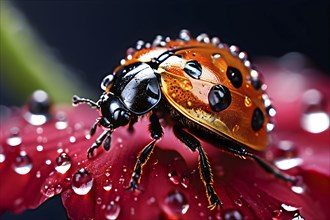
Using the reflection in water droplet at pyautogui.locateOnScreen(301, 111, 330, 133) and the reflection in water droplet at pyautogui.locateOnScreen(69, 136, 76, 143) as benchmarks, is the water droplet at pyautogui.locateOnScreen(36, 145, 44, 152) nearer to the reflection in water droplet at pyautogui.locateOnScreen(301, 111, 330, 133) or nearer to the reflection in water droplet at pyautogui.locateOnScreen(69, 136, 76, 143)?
the reflection in water droplet at pyautogui.locateOnScreen(69, 136, 76, 143)

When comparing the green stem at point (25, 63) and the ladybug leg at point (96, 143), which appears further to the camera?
the green stem at point (25, 63)

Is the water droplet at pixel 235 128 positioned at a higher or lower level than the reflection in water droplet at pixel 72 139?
higher

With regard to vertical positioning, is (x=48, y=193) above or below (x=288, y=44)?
below

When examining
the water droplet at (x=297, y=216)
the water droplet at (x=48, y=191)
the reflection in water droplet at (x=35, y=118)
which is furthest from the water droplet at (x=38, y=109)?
the water droplet at (x=297, y=216)

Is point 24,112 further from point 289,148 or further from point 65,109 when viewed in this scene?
point 289,148

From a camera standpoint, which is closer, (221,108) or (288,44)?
(221,108)

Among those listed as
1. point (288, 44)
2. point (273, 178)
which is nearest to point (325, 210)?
point (273, 178)

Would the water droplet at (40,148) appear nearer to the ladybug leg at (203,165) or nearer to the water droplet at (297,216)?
the ladybug leg at (203,165)

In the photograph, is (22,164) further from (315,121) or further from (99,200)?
(315,121)

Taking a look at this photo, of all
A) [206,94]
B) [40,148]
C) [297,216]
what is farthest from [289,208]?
[40,148]
